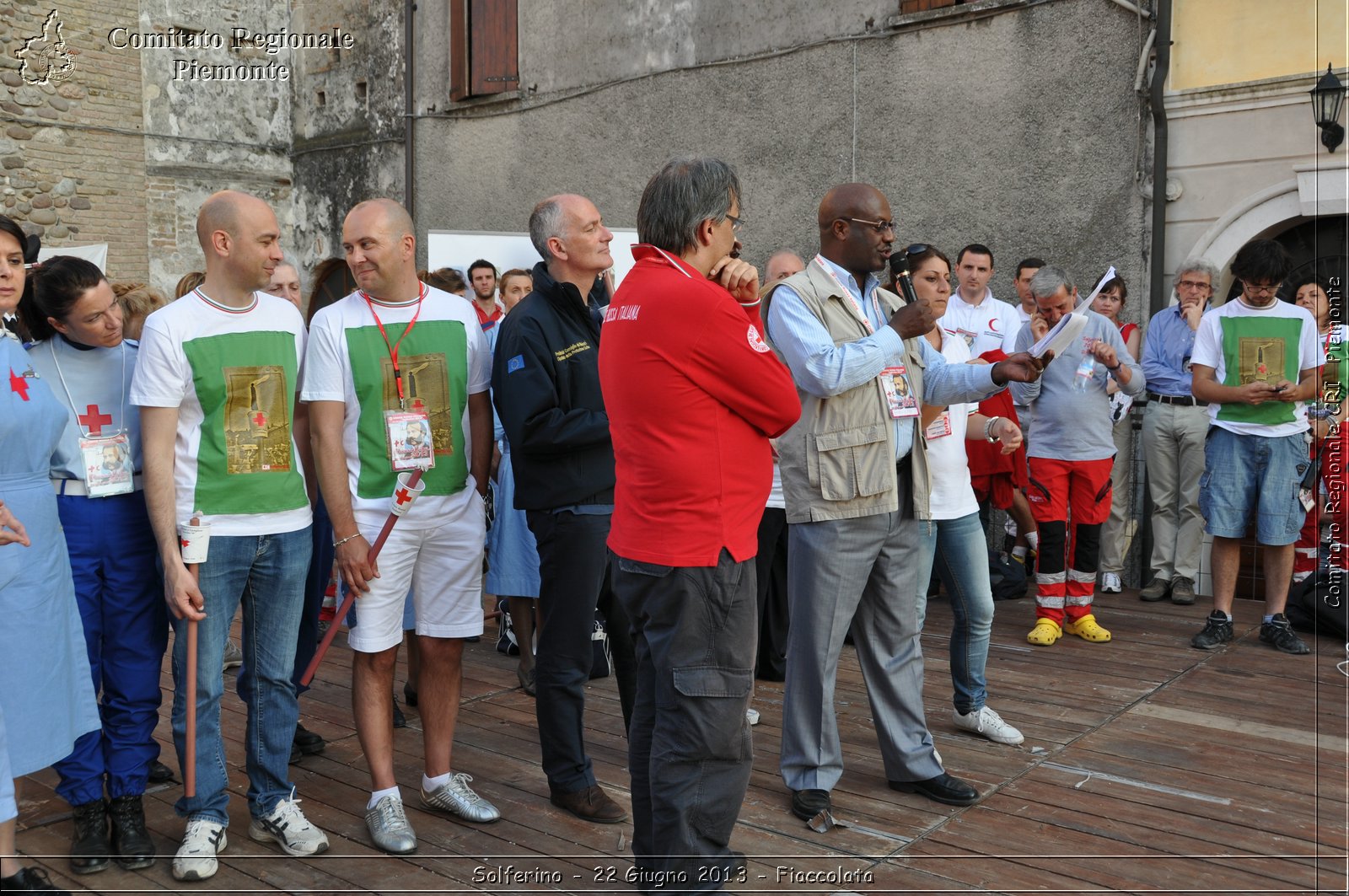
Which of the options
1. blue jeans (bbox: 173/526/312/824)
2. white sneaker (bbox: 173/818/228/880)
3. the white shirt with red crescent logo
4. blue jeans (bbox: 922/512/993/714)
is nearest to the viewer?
white sneaker (bbox: 173/818/228/880)

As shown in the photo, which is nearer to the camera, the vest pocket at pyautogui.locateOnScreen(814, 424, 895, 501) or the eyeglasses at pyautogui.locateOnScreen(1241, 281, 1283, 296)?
the vest pocket at pyautogui.locateOnScreen(814, 424, 895, 501)

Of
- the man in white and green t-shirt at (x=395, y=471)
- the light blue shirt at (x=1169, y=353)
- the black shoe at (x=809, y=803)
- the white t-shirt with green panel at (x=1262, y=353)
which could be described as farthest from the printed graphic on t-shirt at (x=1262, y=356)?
the man in white and green t-shirt at (x=395, y=471)

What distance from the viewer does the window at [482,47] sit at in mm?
12422

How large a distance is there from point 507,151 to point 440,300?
9.11 meters

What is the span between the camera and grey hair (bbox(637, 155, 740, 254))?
3.02 m

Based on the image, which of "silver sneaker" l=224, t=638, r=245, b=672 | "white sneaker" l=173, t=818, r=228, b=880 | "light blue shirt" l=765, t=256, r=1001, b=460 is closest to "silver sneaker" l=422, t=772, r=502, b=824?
"white sneaker" l=173, t=818, r=228, b=880

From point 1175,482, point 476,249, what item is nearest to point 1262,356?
point 1175,482

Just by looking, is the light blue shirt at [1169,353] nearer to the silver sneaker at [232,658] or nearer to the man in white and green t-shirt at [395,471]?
the man in white and green t-shirt at [395,471]

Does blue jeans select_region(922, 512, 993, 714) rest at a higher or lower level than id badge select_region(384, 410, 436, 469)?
lower

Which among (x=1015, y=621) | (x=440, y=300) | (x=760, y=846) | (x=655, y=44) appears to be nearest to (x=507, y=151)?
(x=655, y=44)

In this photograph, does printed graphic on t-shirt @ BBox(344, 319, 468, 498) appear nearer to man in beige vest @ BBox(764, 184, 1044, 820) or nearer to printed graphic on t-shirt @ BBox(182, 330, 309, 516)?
printed graphic on t-shirt @ BBox(182, 330, 309, 516)

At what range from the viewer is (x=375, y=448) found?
Result: 12.4ft

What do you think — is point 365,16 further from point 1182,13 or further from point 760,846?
point 760,846

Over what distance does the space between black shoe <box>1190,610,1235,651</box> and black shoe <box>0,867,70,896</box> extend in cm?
544
